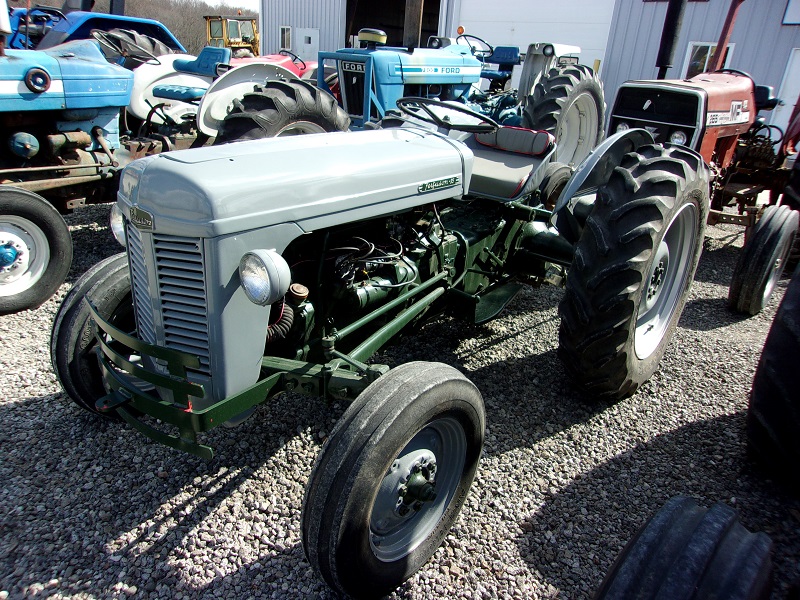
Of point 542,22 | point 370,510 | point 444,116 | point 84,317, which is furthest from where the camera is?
point 542,22

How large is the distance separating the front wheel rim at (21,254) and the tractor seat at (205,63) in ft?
11.3

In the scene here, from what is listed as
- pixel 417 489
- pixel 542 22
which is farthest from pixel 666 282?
pixel 542 22

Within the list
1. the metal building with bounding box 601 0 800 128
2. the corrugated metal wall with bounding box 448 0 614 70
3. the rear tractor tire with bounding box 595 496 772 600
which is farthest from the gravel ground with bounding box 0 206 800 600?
the corrugated metal wall with bounding box 448 0 614 70

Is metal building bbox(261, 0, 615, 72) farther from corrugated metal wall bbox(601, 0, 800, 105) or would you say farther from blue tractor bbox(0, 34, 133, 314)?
→ blue tractor bbox(0, 34, 133, 314)

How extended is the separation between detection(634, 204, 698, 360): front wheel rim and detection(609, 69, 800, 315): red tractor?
1.12 m

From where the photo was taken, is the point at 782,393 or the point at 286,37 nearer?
the point at 782,393

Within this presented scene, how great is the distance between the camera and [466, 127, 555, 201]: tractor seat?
3.34 meters

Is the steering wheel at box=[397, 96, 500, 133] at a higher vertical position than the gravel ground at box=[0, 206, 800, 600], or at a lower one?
higher

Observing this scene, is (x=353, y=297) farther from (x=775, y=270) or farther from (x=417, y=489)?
(x=775, y=270)

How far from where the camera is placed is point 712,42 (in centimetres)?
1061

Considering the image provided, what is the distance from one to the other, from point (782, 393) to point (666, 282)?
1.36 meters

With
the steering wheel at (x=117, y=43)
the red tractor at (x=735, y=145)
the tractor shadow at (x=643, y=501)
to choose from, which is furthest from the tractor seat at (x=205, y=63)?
the tractor shadow at (x=643, y=501)

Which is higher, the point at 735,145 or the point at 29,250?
the point at 735,145

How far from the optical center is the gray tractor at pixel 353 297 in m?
1.84
